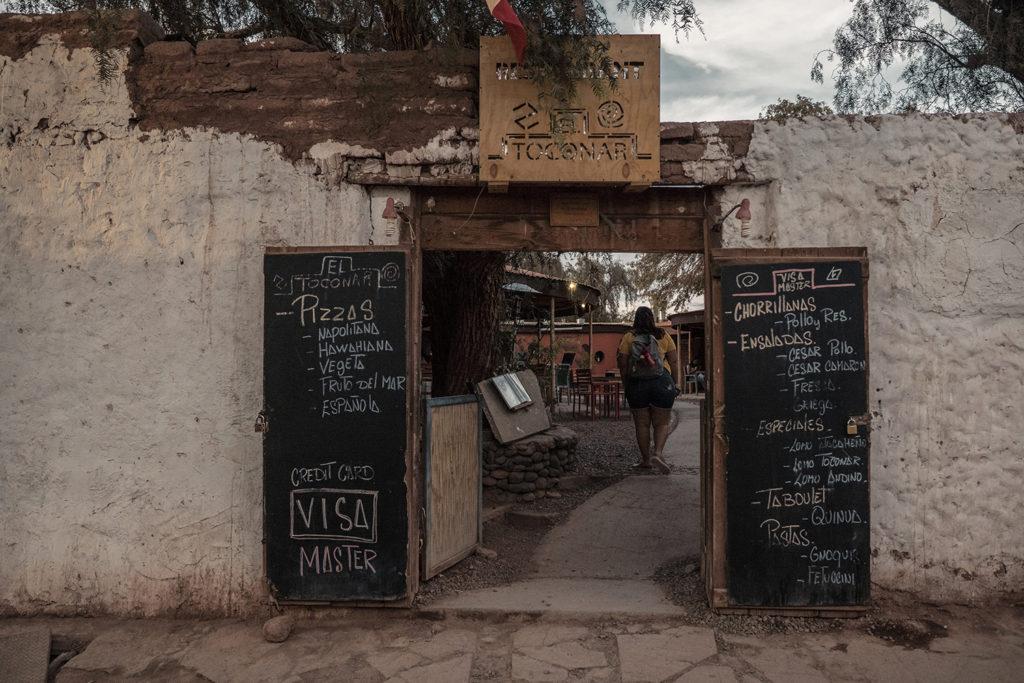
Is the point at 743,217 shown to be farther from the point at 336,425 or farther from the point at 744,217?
the point at 336,425

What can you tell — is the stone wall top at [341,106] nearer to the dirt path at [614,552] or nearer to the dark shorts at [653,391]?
the dirt path at [614,552]

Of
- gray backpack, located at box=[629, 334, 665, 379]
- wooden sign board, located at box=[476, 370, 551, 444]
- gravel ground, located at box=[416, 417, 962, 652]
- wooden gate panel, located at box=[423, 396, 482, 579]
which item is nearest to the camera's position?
gravel ground, located at box=[416, 417, 962, 652]

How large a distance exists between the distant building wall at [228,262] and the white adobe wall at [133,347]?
0.04ft

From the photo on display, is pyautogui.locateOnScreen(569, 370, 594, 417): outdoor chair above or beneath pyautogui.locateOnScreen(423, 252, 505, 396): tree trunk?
beneath

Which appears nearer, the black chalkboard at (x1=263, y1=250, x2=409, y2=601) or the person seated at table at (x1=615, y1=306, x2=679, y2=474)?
the black chalkboard at (x1=263, y1=250, x2=409, y2=601)

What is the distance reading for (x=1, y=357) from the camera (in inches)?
166

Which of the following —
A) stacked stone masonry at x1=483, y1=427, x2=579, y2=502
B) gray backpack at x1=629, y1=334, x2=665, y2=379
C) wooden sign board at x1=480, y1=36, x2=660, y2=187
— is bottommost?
stacked stone masonry at x1=483, y1=427, x2=579, y2=502

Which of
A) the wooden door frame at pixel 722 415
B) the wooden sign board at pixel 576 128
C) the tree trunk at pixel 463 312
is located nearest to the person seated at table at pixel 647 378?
the tree trunk at pixel 463 312

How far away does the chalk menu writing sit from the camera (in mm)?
3869

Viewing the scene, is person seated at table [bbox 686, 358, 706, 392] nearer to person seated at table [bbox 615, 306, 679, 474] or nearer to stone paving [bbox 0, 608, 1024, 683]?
person seated at table [bbox 615, 306, 679, 474]

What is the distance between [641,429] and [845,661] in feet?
12.7

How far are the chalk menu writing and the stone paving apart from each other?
14.0 inches

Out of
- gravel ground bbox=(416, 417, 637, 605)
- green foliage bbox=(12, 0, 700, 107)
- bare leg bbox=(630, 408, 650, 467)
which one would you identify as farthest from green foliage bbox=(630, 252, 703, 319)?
green foliage bbox=(12, 0, 700, 107)

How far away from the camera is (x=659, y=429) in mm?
7219
